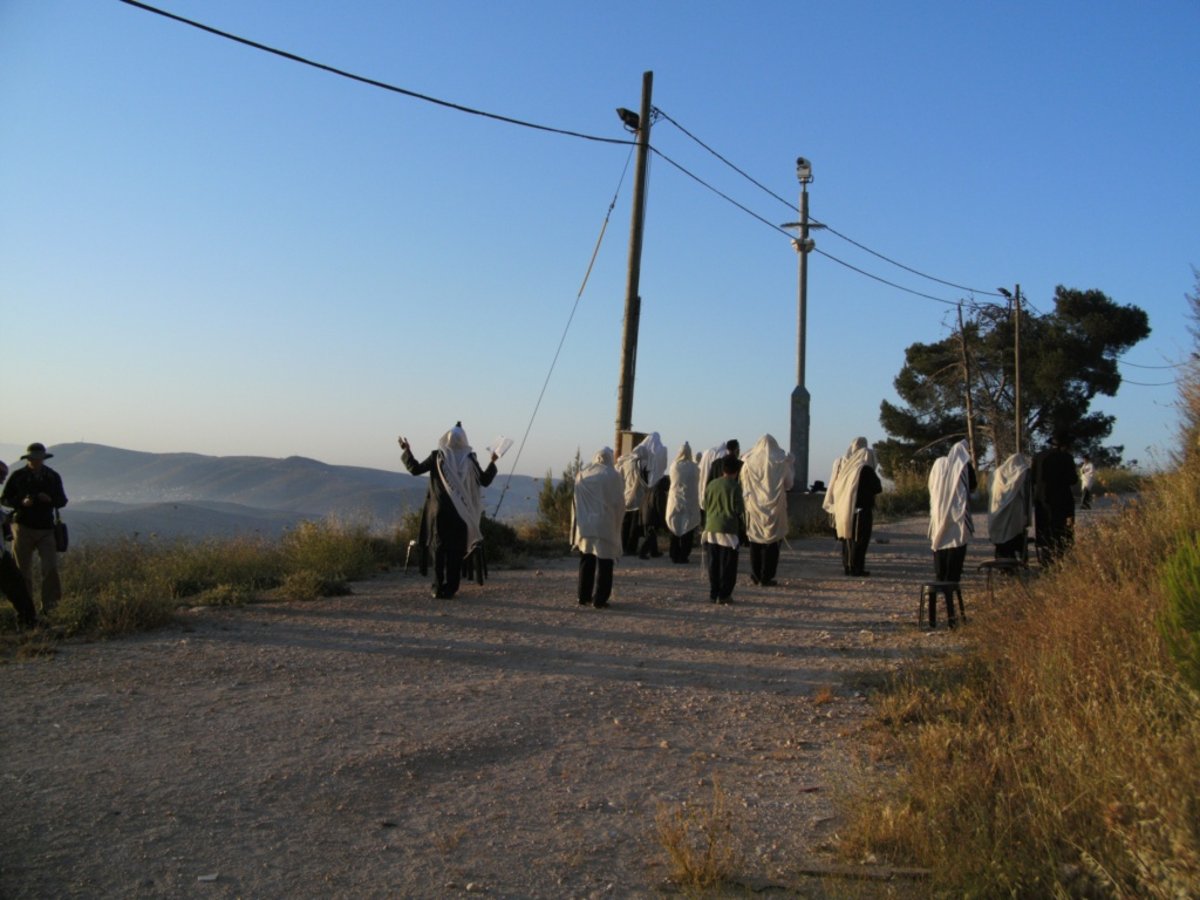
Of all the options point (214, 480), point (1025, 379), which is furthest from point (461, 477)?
point (214, 480)

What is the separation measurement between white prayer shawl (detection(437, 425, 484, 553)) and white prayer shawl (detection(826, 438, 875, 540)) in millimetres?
5259

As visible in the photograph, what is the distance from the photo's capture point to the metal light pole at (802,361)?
854 inches

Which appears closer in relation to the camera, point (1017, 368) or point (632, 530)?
point (632, 530)

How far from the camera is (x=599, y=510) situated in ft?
38.3

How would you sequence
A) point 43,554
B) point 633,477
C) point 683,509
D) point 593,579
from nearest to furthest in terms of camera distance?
point 43,554 < point 593,579 < point 683,509 < point 633,477

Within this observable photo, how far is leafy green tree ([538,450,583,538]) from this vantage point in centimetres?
1948

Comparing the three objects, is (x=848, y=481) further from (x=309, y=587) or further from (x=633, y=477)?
(x=309, y=587)

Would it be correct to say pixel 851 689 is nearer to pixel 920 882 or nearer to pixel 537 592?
pixel 920 882

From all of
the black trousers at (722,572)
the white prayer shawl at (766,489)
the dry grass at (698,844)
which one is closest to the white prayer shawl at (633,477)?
the white prayer shawl at (766,489)

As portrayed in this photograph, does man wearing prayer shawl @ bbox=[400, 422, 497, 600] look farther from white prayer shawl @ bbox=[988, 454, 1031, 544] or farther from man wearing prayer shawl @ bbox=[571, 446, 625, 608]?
white prayer shawl @ bbox=[988, 454, 1031, 544]

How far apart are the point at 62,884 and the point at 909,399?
45009 millimetres

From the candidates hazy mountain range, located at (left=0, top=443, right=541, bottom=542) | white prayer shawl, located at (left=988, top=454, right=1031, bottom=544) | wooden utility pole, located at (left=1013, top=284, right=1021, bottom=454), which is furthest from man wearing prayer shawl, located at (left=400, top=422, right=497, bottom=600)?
hazy mountain range, located at (left=0, top=443, right=541, bottom=542)

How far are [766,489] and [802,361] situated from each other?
9.72 meters

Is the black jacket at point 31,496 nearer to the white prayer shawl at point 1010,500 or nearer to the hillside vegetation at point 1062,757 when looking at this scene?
the hillside vegetation at point 1062,757
